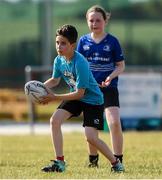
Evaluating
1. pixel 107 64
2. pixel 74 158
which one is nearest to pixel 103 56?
pixel 107 64

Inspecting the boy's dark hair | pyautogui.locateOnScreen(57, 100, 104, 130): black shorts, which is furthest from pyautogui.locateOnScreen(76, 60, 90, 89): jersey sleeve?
pyautogui.locateOnScreen(57, 100, 104, 130): black shorts

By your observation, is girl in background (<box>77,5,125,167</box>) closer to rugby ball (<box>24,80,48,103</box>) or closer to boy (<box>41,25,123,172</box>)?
boy (<box>41,25,123,172</box>)

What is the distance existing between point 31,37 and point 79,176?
20.0 m

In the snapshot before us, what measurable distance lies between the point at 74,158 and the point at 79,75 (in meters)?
2.89

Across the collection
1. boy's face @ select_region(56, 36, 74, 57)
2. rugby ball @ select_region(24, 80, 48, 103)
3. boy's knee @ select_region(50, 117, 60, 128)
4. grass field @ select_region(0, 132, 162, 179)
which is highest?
boy's face @ select_region(56, 36, 74, 57)

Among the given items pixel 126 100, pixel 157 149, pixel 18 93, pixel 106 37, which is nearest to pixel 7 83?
pixel 18 93

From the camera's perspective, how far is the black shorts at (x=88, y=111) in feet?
32.1

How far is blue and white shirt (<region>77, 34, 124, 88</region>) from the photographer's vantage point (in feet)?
34.6

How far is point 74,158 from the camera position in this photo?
479 inches

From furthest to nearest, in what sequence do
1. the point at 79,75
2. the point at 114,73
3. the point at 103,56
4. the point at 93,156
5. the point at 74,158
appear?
the point at 74,158 → the point at 93,156 → the point at 103,56 → the point at 114,73 → the point at 79,75

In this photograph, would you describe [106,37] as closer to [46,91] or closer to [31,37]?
[46,91]

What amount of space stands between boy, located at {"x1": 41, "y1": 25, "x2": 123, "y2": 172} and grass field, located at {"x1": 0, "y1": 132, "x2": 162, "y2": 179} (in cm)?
27

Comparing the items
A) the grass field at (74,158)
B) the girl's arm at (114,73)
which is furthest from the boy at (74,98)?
the girl's arm at (114,73)

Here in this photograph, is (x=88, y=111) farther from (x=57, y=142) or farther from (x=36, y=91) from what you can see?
(x=36, y=91)
